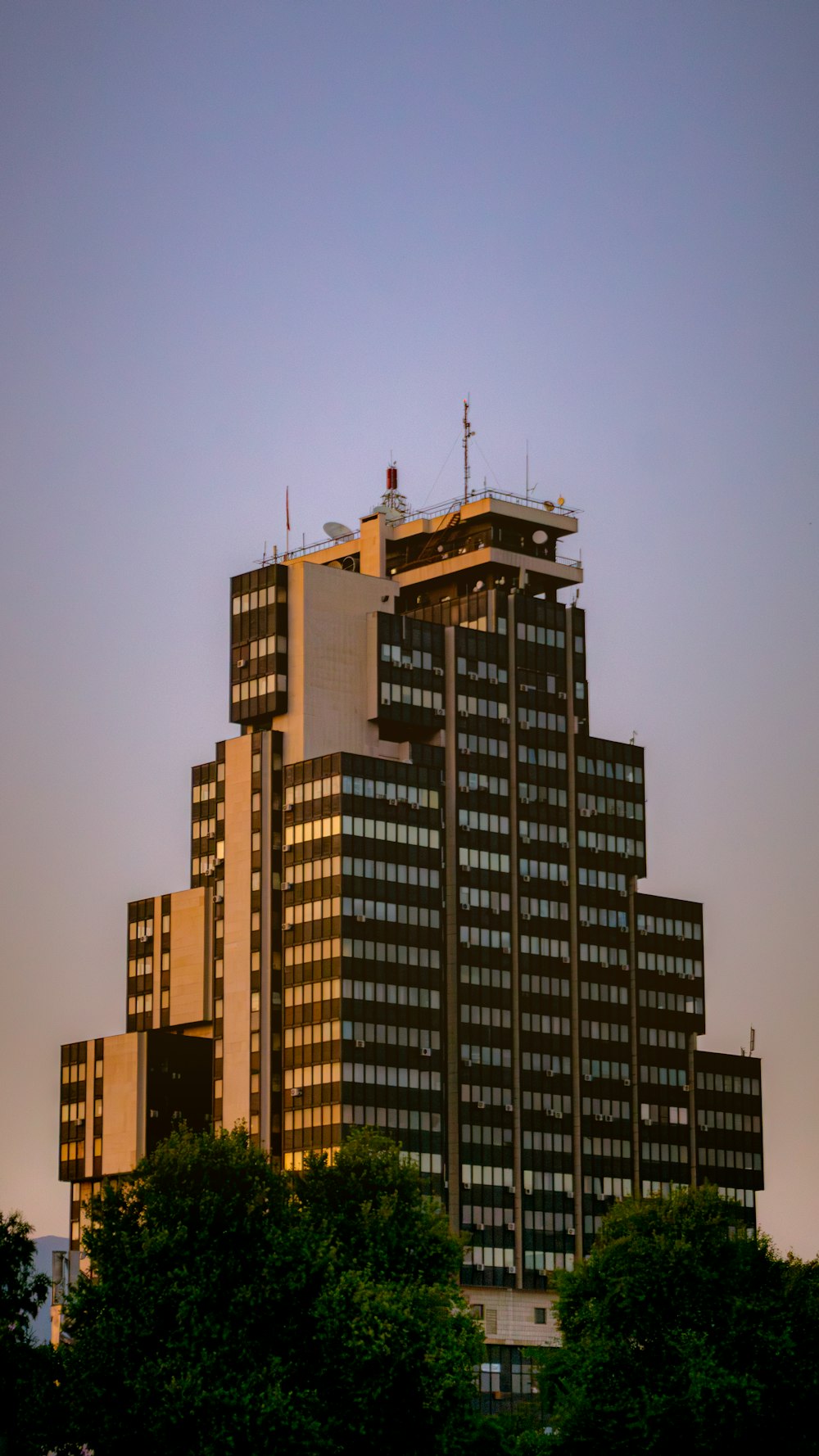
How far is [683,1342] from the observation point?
16000 cm

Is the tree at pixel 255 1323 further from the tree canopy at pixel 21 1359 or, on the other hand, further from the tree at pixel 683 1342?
the tree at pixel 683 1342

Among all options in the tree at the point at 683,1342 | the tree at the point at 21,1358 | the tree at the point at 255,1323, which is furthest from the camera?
the tree at the point at 683,1342

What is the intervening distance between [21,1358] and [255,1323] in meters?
15.7

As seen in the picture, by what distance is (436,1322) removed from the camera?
14900 cm

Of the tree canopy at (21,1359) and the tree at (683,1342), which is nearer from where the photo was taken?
the tree canopy at (21,1359)

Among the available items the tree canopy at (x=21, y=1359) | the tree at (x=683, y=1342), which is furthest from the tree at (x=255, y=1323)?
the tree at (x=683, y=1342)

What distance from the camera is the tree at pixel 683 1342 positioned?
157375 millimetres

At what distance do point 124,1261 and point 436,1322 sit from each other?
19.1 m

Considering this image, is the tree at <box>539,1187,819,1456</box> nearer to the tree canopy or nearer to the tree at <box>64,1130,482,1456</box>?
the tree at <box>64,1130,482,1456</box>

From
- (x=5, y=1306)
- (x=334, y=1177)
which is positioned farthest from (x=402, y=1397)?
(x=5, y=1306)

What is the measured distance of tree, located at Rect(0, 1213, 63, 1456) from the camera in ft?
479

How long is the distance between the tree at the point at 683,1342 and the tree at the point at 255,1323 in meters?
11.3

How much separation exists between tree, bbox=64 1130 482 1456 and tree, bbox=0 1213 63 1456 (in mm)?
2942

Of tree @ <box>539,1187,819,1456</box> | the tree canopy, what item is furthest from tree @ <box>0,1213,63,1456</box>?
tree @ <box>539,1187,819,1456</box>
